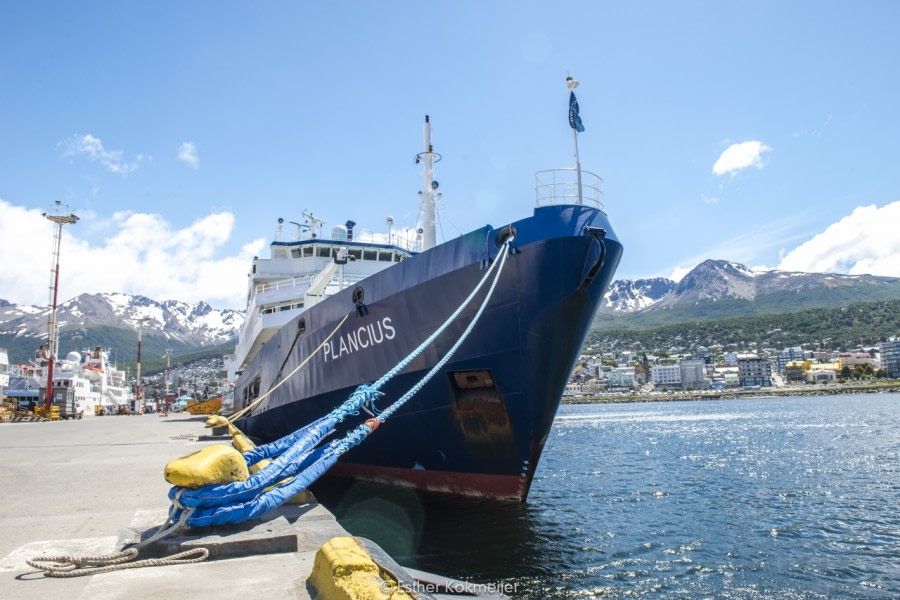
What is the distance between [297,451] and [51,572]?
89.0 inches

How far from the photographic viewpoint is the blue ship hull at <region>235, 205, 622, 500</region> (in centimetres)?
805

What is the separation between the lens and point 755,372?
14050 centimetres

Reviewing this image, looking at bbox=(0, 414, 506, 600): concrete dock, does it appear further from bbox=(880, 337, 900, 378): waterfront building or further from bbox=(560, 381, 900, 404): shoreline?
bbox=(880, 337, 900, 378): waterfront building

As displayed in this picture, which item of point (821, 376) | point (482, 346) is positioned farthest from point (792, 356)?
point (482, 346)

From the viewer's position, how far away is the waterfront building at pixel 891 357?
12744 centimetres

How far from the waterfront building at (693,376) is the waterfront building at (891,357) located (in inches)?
1466

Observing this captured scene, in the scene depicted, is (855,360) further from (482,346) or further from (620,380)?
(482,346)

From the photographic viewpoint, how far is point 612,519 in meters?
9.40

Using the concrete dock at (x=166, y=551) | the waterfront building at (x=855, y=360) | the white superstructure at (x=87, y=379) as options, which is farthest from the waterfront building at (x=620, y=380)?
the concrete dock at (x=166, y=551)

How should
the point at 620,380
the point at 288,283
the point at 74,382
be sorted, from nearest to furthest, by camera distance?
the point at 288,283, the point at 74,382, the point at 620,380

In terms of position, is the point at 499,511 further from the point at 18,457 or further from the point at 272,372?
the point at 18,457

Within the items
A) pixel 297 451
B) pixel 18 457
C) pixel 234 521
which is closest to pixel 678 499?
pixel 297 451

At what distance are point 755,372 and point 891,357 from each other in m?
27.0

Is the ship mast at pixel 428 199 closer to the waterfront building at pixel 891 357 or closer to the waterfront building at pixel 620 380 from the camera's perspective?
the waterfront building at pixel 620 380
